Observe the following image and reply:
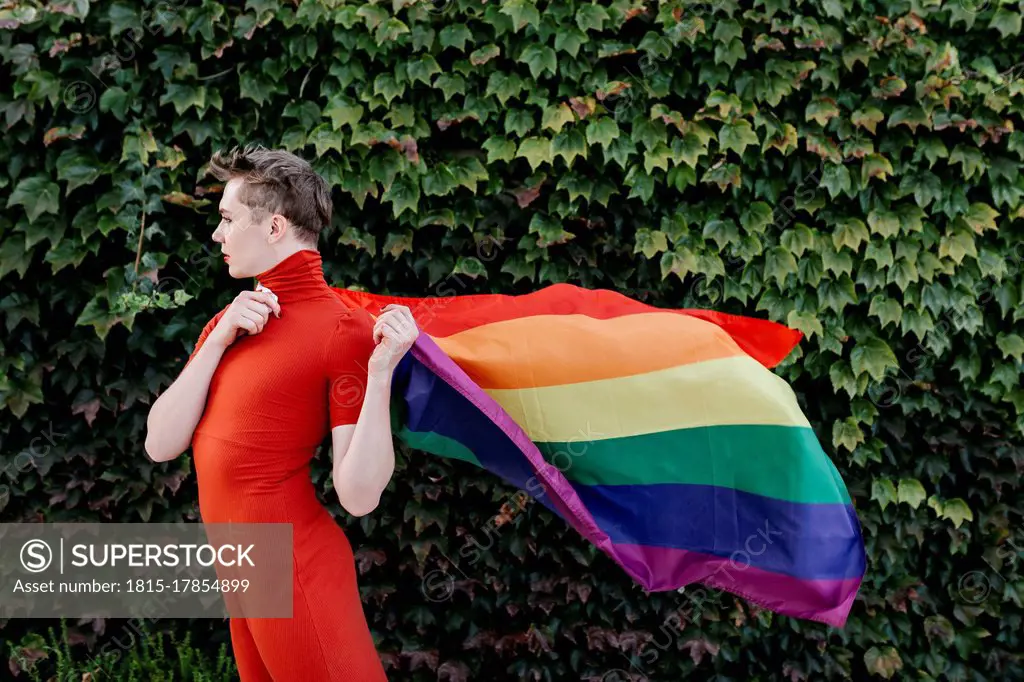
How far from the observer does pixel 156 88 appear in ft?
10.5

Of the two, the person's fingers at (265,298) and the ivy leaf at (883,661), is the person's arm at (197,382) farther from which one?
the ivy leaf at (883,661)

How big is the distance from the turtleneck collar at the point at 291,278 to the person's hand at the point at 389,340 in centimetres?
25

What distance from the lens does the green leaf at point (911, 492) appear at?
3424 millimetres

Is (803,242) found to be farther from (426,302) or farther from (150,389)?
(150,389)

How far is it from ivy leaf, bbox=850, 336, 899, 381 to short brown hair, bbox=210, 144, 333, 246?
85.7 inches

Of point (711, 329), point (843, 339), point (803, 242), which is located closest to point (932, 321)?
point (843, 339)

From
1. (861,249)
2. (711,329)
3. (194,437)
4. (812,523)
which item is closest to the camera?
(194,437)

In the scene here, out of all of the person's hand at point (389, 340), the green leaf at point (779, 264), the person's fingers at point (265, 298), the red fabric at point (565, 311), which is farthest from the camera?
the green leaf at point (779, 264)

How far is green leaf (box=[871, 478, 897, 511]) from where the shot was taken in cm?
341

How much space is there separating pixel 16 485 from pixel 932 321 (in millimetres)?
3456

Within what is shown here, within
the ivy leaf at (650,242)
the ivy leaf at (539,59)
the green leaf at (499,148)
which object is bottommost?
the ivy leaf at (650,242)

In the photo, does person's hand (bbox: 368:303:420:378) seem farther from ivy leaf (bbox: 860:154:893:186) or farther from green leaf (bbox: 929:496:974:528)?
green leaf (bbox: 929:496:974:528)

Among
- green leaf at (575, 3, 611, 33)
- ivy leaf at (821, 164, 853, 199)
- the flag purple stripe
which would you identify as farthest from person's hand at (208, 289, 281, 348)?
ivy leaf at (821, 164, 853, 199)

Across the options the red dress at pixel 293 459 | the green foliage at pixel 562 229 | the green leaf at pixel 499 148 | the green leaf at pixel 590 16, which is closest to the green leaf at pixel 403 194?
the green foliage at pixel 562 229
